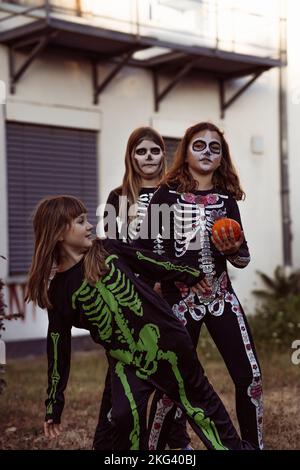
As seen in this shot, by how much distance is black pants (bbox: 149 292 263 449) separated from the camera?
163 inches

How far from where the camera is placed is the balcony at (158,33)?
398 inches


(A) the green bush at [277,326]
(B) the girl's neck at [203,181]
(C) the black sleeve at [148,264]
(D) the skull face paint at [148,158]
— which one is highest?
(D) the skull face paint at [148,158]

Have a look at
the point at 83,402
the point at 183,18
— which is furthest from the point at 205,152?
the point at 183,18

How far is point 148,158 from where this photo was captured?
4.90 m

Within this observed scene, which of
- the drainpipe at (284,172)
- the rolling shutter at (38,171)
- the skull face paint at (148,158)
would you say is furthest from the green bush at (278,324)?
the skull face paint at (148,158)

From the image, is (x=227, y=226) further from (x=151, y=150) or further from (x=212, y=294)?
(x=151, y=150)

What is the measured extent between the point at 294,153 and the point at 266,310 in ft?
12.0

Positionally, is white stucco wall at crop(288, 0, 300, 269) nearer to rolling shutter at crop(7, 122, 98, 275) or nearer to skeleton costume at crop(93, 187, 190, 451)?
rolling shutter at crop(7, 122, 98, 275)

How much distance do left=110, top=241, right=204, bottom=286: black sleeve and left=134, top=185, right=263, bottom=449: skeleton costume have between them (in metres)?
0.36

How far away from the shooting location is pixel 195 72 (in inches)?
489

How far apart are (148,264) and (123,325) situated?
0.33 metres

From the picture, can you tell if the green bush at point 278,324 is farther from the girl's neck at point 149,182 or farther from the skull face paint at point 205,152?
the skull face paint at point 205,152

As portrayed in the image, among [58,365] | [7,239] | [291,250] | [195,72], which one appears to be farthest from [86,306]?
[291,250]
